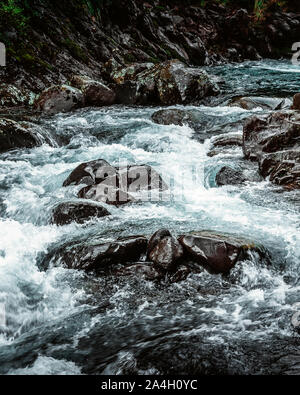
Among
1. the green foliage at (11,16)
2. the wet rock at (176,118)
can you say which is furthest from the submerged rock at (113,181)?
the green foliage at (11,16)

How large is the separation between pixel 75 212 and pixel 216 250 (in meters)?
2.27

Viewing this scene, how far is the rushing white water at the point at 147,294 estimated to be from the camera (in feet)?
9.92

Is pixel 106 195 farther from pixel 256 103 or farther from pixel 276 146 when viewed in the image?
pixel 256 103

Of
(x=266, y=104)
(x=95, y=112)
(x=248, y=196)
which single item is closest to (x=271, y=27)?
(x=266, y=104)

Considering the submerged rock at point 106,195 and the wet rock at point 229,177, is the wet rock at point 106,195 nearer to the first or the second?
the submerged rock at point 106,195

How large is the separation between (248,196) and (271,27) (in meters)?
24.5

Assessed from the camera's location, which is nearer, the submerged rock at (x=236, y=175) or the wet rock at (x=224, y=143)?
the submerged rock at (x=236, y=175)

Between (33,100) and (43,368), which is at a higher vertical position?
(33,100)

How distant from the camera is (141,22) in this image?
21172 millimetres

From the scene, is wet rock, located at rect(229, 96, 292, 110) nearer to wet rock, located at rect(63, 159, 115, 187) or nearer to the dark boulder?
wet rock, located at rect(63, 159, 115, 187)

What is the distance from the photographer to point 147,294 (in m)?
3.81

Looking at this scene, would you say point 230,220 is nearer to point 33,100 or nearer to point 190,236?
point 190,236

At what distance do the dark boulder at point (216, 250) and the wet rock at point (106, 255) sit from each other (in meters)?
0.54

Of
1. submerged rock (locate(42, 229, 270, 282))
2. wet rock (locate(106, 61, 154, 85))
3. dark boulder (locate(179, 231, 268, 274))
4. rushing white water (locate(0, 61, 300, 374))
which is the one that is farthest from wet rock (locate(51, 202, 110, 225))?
wet rock (locate(106, 61, 154, 85))
